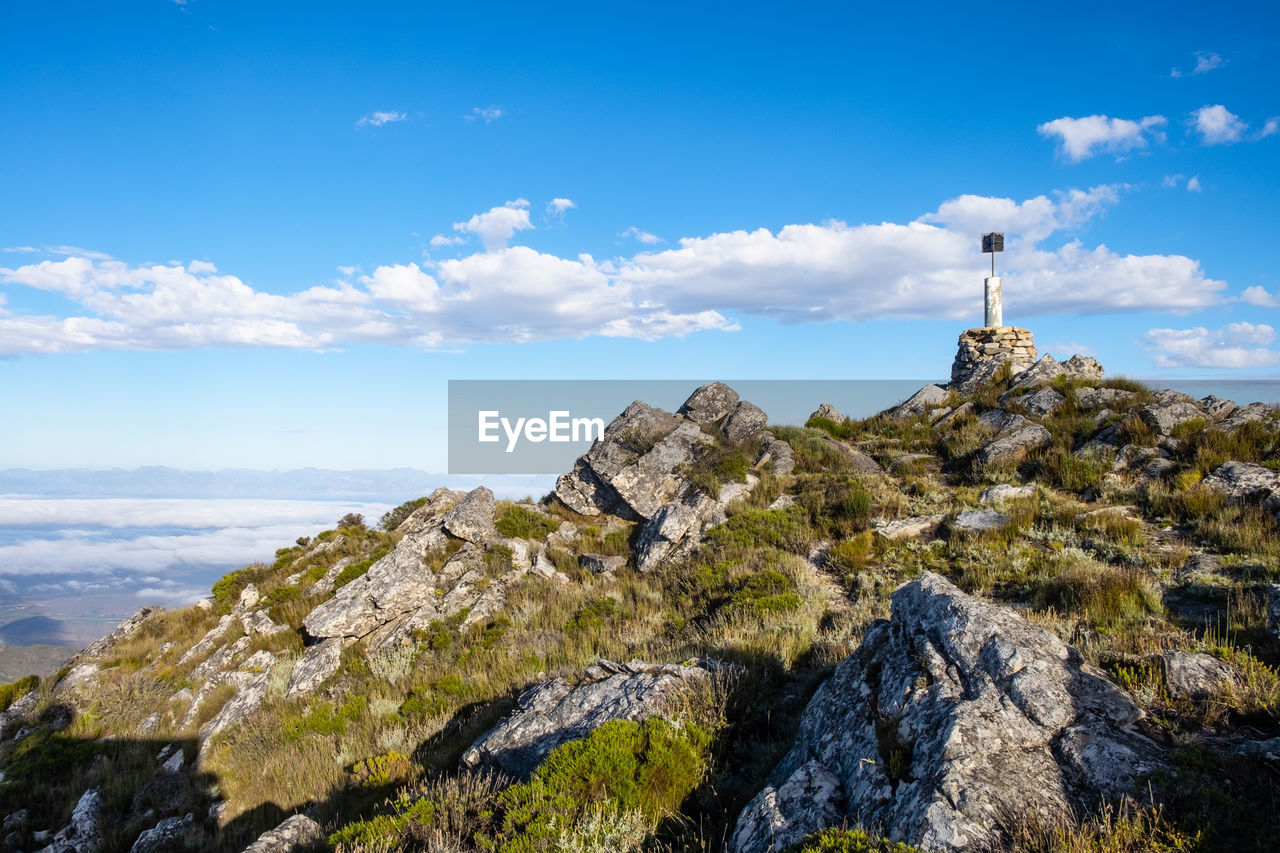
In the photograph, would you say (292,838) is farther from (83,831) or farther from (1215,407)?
(1215,407)

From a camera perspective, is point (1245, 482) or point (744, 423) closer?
point (1245, 482)

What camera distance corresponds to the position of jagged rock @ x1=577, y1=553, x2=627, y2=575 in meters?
14.8

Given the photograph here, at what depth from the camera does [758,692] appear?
6.94 m

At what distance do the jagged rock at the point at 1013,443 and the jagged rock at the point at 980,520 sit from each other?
171 inches

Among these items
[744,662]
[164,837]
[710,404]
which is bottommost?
[164,837]

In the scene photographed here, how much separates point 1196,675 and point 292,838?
26.9ft

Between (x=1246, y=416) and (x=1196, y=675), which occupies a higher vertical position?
(x=1246, y=416)

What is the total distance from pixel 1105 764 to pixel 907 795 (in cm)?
134

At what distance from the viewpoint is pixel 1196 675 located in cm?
488

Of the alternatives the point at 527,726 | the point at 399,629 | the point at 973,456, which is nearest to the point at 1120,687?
the point at 527,726

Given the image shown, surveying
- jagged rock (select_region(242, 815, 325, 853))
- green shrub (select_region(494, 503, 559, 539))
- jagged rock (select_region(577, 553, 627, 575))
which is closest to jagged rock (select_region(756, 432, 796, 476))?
jagged rock (select_region(577, 553, 627, 575))

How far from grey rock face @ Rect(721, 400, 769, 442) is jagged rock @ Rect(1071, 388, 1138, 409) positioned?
1003 centimetres

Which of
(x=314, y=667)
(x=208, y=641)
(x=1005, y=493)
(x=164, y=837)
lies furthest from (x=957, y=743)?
(x=208, y=641)

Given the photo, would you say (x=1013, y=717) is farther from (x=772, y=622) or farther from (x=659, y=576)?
(x=659, y=576)
